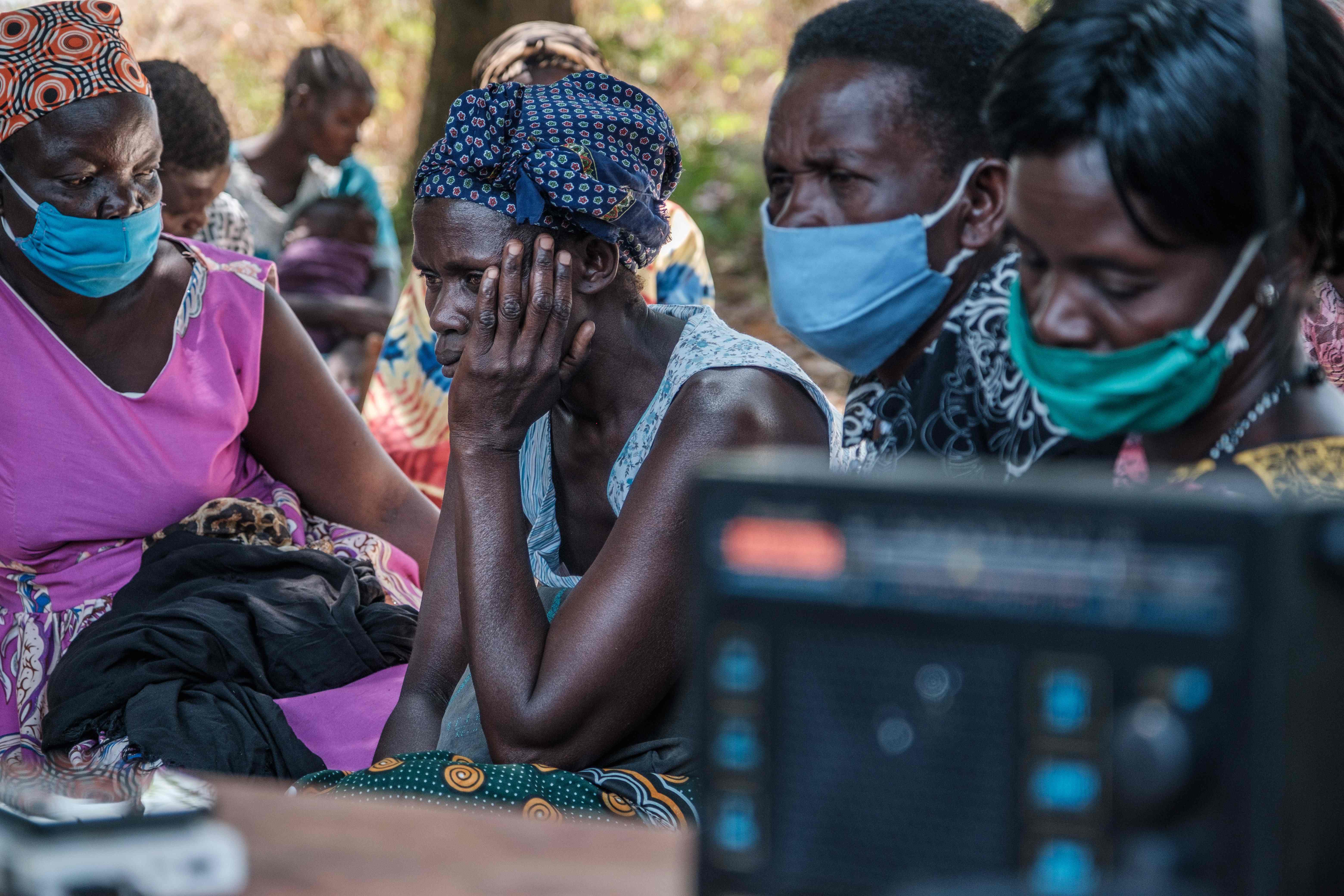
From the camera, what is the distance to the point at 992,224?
2.17 meters

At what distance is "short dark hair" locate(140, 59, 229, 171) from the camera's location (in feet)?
12.6

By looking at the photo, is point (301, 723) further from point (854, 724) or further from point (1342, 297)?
point (1342, 297)

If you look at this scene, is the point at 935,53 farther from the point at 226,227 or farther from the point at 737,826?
the point at 226,227

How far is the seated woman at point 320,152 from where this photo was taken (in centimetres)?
568

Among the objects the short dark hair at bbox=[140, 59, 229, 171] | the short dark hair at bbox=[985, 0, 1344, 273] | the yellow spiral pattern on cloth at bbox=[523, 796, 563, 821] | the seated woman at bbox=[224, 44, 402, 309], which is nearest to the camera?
the short dark hair at bbox=[985, 0, 1344, 273]

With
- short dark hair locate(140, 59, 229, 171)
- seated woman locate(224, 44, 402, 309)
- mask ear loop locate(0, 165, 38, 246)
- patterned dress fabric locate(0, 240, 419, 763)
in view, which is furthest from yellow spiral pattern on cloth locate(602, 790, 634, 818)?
seated woman locate(224, 44, 402, 309)

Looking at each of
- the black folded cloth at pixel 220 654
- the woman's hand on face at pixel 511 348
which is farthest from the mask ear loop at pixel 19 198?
the woman's hand on face at pixel 511 348

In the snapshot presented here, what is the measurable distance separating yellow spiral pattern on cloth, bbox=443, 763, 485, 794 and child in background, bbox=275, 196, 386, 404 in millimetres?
3764

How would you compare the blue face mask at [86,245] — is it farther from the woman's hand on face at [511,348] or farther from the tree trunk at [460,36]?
the tree trunk at [460,36]

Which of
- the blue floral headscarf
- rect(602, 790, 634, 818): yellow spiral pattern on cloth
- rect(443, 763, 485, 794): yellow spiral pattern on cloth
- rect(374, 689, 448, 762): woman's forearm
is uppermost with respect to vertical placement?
the blue floral headscarf

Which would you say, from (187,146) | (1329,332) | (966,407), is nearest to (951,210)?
(966,407)

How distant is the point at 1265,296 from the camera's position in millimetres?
1333

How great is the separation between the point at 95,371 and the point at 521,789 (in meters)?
1.50

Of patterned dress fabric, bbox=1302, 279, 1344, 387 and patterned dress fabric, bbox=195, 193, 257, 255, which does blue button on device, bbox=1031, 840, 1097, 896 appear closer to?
patterned dress fabric, bbox=1302, 279, 1344, 387
